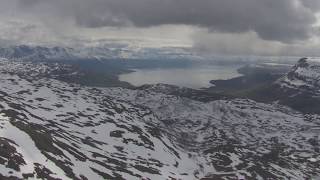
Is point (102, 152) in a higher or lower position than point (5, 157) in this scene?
lower

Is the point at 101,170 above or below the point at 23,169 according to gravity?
below

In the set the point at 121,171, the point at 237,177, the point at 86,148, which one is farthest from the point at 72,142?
the point at 237,177

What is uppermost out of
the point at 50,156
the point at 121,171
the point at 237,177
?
the point at 50,156

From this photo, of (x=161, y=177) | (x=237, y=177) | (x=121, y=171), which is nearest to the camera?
(x=121, y=171)

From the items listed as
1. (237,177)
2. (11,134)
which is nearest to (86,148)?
(11,134)

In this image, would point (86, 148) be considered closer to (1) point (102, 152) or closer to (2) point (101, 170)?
(1) point (102, 152)

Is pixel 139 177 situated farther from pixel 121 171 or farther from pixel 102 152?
pixel 102 152

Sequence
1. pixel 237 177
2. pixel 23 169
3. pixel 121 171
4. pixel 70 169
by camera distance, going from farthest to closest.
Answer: pixel 237 177 → pixel 121 171 → pixel 70 169 → pixel 23 169

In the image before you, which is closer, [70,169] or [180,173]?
[70,169]

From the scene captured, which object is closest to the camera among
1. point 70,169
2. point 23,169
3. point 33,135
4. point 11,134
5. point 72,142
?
point 23,169
